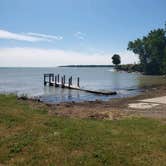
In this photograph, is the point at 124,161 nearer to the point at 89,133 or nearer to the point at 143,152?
the point at 143,152

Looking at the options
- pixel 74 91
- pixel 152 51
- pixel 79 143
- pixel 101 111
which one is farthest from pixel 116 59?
pixel 79 143

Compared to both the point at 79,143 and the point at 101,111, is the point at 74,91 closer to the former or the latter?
the point at 101,111

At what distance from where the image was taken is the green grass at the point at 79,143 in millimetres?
6996

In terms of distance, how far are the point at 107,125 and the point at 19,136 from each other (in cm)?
395

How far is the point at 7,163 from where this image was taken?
6754 millimetres

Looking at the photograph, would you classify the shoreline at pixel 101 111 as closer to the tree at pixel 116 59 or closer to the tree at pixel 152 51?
the tree at pixel 152 51

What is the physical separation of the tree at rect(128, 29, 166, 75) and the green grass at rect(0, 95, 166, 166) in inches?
3181

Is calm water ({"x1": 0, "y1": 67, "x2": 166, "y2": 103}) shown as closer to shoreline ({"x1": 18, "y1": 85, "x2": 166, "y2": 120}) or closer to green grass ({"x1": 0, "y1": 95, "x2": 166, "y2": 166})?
shoreline ({"x1": 18, "y1": 85, "x2": 166, "y2": 120})

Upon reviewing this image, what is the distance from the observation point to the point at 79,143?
8297 millimetres

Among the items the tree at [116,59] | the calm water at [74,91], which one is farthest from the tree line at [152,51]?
the calm water at [74,91]

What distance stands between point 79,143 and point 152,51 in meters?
93.7

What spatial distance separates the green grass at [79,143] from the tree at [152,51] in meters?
80.8

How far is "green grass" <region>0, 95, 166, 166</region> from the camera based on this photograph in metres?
7.00

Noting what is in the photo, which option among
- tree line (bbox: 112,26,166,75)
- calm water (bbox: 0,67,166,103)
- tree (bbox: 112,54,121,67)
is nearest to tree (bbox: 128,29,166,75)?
tree line (bbox: 112,26,166,75)
